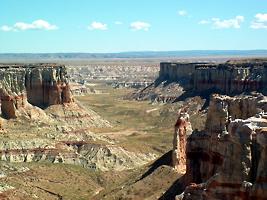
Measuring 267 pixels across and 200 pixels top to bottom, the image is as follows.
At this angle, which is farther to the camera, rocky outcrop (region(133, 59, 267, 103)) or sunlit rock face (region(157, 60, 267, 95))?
rocky outcrop (region(133, 59, 267, 103))

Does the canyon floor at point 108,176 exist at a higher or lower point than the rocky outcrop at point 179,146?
lower

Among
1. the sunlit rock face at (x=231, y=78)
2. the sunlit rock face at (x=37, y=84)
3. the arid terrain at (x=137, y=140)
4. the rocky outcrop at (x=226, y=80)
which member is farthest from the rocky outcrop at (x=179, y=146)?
the sunlit rock face at (x=231, y=78)

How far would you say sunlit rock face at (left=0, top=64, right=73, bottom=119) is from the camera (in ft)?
403

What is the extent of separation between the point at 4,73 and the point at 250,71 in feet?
184

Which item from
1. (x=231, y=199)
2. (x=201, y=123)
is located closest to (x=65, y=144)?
(x=201, y=123)

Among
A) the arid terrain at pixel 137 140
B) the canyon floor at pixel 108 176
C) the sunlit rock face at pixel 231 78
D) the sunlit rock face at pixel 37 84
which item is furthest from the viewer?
the sunlit rock face at pixel 231 78

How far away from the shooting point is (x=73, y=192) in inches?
3231

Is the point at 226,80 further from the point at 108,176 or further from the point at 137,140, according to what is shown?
the point at 108,176

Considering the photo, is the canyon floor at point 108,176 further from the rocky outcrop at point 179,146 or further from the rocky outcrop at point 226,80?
the rocky outcrop at point 226,80

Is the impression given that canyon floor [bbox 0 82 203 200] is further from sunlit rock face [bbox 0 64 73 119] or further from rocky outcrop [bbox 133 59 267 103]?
rocky outcrop [bbox 133 59 267 103]

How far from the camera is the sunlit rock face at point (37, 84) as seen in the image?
12281cm

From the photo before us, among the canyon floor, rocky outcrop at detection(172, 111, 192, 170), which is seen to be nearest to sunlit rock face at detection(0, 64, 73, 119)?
the canyon floor

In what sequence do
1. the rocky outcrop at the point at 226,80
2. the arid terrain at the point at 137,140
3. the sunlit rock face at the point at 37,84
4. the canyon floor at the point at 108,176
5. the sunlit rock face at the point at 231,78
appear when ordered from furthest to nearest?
the rocky outcrop at the point at 226,80, the sunlit rock face at the point at 231,78, the sunlit rock face at the point at 37,84, the canyon floor at the point at 108,176, the arid terrain at the point at 137,140

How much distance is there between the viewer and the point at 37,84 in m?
129
